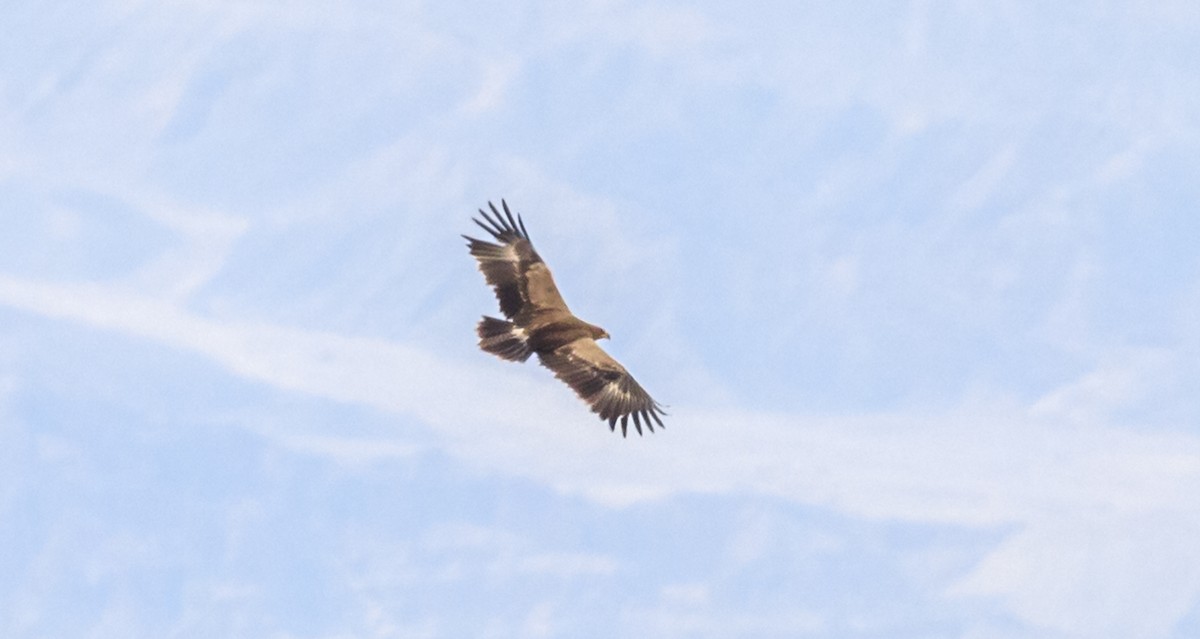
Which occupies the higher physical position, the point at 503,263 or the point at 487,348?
the point at 503,263

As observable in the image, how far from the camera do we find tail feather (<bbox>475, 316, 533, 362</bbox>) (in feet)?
142

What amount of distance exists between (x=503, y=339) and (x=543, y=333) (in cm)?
98

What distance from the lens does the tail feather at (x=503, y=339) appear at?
142 ft

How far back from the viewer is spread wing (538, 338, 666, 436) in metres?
41.7

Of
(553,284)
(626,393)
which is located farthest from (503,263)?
(626,393)

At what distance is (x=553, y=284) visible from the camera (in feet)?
146

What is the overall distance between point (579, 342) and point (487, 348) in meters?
2.24

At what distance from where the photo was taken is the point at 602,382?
42562 mm

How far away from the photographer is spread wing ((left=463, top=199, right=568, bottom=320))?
4431 centimetres

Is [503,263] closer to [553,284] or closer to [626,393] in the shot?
[553,284]

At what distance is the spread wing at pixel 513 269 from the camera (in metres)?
44.3

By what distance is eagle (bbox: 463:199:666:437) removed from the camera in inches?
1656

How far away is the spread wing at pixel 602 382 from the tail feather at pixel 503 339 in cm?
51

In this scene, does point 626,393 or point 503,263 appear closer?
point 626,393
